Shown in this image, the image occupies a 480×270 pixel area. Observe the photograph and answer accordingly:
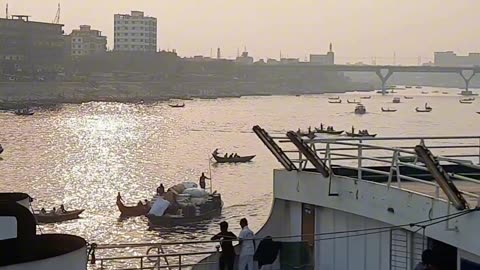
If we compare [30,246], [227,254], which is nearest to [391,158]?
[227,254]

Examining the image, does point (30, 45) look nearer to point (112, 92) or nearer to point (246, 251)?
point (112, 92)

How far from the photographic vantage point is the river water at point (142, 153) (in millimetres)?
38844

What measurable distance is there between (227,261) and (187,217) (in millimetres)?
25527

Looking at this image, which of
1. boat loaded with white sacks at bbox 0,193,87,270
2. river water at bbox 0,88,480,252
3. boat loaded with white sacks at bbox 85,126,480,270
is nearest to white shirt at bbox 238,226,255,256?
boat loaded with white sacks at bbox 85,126,480,270

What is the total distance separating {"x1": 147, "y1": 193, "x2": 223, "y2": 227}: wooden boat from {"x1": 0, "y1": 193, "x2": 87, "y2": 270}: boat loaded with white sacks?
93.2 ft

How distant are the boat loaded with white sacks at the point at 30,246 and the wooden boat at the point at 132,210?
31.6 metres

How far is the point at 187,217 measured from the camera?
115ft

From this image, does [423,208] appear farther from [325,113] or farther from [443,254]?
[325,113]

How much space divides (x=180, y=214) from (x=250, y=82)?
16309cm

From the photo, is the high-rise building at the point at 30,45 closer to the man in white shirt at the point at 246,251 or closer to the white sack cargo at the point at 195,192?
the white sack cargo at the point at 195,192

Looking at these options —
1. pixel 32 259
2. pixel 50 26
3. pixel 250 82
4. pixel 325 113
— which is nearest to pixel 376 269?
pixel 32 259

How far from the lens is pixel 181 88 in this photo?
174500 millimetres

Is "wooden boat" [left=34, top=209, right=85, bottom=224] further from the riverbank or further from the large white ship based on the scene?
the riverbank

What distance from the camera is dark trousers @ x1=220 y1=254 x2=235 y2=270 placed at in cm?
966
